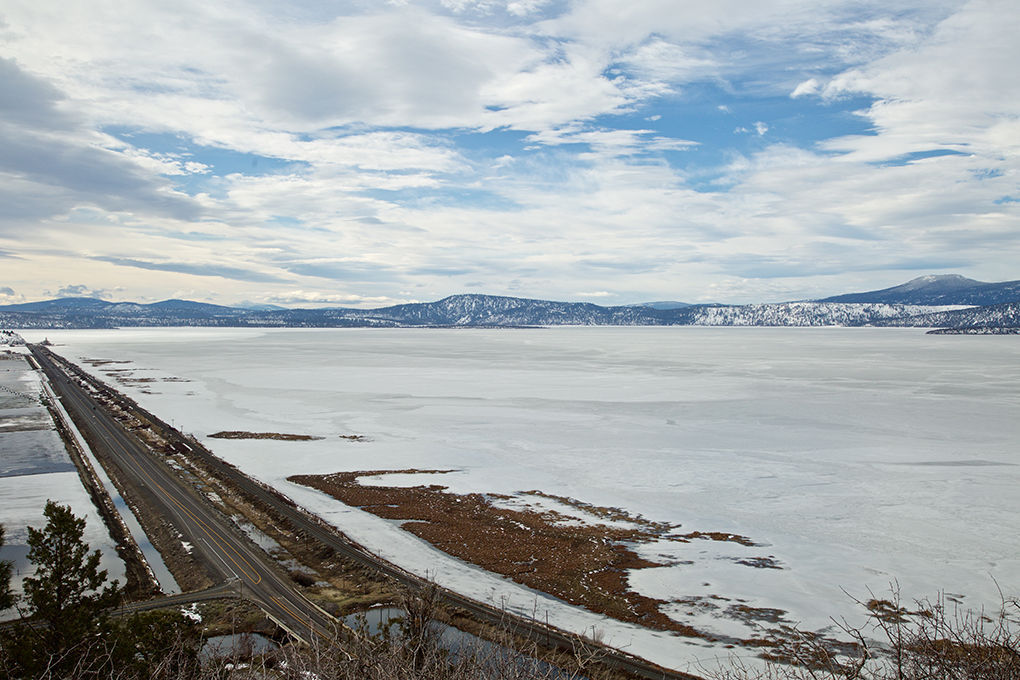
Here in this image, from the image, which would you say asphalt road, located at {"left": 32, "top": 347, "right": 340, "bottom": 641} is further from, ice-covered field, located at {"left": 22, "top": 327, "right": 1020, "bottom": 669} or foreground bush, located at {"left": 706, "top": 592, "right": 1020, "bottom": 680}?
foreground bush, located at {"left": 706, "top": 592, "right": 1020, "bottom": 680}

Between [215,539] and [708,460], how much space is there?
2362 centimetres

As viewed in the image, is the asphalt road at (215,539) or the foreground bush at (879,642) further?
the asphalt road at (215,539)

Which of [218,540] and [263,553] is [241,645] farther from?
[218,540]

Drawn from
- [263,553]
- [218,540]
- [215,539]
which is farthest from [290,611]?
[215,539]

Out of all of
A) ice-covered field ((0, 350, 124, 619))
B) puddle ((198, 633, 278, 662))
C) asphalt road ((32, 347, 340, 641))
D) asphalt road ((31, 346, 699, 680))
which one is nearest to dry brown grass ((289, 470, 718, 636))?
asphalt road ((31, 346, 699, 680))

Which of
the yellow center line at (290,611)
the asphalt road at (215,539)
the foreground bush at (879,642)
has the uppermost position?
the foreground bush at (879,642)

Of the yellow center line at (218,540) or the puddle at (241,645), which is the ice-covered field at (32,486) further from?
the puddle at (241,645)

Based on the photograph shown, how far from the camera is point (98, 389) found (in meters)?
68.7

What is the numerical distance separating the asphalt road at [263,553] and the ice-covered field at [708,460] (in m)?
0.77

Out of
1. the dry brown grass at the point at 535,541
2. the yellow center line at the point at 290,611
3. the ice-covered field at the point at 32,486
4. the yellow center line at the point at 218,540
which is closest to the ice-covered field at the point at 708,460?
the dry brown grass at the point at 535,541

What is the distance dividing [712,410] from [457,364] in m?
51.1

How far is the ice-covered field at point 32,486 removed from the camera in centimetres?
2298

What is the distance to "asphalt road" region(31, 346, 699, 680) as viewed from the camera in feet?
55.1

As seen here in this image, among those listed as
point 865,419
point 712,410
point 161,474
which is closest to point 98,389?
point 161,474
